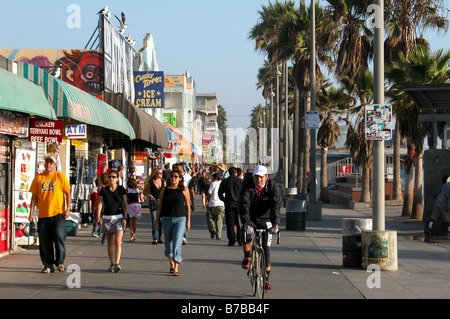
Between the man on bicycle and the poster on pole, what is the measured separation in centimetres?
332

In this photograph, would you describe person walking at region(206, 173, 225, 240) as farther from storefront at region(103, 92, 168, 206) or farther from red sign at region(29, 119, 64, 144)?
storefront at region(103, 92, 168, 206)

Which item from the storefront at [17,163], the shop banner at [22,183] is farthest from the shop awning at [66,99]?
the shop banner at [22,183]

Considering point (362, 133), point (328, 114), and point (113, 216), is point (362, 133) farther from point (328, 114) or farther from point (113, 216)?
point (113, 216)

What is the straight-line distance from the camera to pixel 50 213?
11.6 metres

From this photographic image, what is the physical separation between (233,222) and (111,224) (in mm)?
4903

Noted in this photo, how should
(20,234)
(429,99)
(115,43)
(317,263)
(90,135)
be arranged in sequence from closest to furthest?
(317,263), (20,234), (429,99), (90,135), (115,43)

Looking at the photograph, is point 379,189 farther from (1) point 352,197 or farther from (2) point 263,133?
(2) point 263,133

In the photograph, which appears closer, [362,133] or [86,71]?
[86,71]

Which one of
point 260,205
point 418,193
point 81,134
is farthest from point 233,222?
point 418,193

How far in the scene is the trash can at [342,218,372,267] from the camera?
12.3m

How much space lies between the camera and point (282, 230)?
20.6 metres

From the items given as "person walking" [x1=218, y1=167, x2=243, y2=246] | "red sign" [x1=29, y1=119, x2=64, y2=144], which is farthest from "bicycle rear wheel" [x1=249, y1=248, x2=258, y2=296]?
"person walking" [x1=218, y1=167, x2=243, y2=246]
